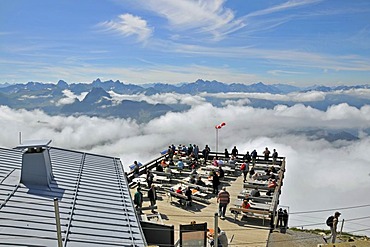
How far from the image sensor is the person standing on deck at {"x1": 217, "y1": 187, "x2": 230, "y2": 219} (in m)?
15.1

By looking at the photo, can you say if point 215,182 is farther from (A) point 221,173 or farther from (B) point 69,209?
(B) point 69,209

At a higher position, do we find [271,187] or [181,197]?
[271,187]

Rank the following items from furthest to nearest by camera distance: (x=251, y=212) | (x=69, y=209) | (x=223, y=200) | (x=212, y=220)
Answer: (x=212, y=220) < (x=223, y=200) < (x=251, y=212) < (x=69, y=209)

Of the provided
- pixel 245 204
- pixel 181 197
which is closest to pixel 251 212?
pixel 245 204

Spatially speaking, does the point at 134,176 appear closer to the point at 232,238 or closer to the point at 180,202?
the point at 180,202

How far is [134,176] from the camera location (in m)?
21.6

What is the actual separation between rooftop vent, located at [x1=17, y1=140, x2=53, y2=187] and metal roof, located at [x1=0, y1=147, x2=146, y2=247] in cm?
26

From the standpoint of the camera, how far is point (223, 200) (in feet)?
50.0

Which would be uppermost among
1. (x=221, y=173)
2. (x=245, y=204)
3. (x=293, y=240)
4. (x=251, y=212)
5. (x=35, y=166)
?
(x=35, y=166)

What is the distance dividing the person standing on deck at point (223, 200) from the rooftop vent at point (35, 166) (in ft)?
24.6

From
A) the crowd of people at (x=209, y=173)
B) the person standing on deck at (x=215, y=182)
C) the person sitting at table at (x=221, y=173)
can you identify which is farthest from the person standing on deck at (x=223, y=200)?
the person sitting at table at (x=221, y=173)

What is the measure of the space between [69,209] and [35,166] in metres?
2.16

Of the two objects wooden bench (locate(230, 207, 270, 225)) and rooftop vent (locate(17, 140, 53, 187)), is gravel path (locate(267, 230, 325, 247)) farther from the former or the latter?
rooftop vent (locate(17, 140, 53, 187))

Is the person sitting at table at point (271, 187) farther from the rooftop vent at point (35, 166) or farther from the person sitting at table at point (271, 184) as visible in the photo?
the rooftop vent at point (35, 166)
